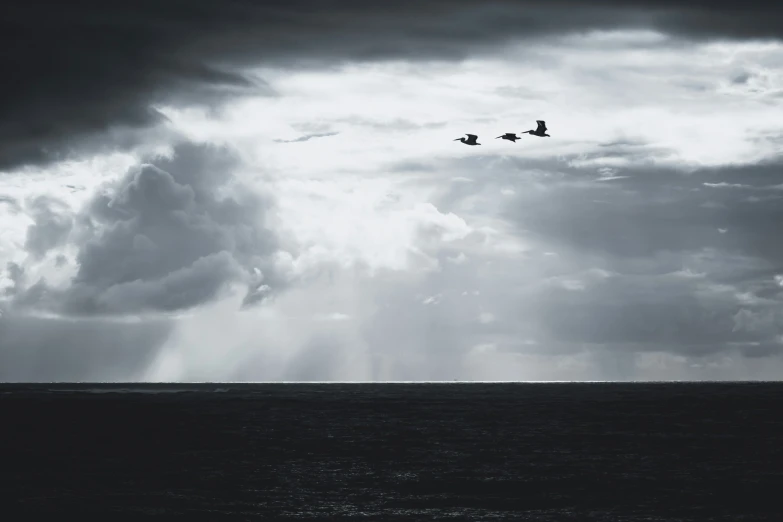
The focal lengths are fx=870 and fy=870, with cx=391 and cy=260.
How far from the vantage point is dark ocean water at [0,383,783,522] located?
56312mm

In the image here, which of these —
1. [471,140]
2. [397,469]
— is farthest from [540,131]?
[397,469]

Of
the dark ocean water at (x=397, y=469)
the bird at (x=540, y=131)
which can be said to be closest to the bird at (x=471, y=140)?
the bird at (x=540, y=131)

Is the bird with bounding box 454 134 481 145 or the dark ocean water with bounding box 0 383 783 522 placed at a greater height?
Result: the bird with bounding box 454 134 481 145

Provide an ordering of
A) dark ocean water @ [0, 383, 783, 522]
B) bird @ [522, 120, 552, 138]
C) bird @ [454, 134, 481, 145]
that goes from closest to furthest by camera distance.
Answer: dark ocean water @ [0, 383, 783, 522], bird @ [522, 120, 552, 138], bird @ [454, 134, 481, 145]

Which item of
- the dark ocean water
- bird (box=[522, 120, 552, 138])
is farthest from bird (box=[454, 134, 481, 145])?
the dark ocean water

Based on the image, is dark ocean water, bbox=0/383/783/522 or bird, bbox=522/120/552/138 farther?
bird, bbox=522/120/552/138

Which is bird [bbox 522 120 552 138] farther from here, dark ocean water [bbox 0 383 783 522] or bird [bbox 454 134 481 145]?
dark ocean water [bbox 0 383 783 522]

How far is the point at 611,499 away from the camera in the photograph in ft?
198

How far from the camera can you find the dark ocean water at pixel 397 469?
5631 centimetres

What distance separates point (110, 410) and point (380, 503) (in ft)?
409

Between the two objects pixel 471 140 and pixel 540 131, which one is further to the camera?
pixel 471 140

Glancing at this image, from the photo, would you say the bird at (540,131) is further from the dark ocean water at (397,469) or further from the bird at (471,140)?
the dark ocean water at (397,469)

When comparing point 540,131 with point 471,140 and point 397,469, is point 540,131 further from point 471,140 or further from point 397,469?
point 397,469

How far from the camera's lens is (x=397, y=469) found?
7556 centimetres
